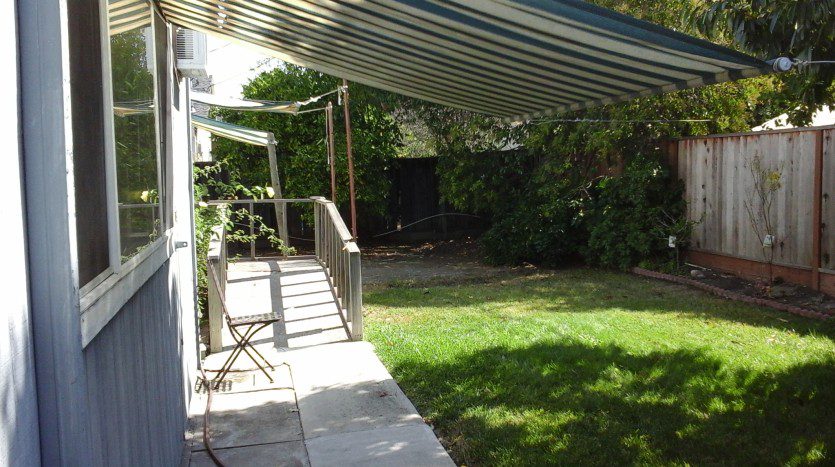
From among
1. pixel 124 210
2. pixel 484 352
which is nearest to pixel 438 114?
pixel 484 352

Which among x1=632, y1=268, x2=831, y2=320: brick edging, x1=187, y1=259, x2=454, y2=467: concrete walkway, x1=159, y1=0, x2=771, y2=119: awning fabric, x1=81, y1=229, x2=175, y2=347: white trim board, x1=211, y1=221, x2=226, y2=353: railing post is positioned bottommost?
x1=187, y1=259, x2=454, y2=467: concrete walkway

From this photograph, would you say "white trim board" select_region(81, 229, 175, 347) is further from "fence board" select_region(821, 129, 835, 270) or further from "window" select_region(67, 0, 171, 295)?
"fence board" select_region(821, 129, 835, 270)

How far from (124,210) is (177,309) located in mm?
2337

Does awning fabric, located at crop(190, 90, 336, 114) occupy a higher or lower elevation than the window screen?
higher

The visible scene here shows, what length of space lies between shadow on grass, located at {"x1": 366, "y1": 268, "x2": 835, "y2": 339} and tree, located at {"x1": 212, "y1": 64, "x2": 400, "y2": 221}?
552cm

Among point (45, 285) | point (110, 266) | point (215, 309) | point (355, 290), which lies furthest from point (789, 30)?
point (45, 285)

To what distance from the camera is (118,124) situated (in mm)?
2908

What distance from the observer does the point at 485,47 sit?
4.35 meters

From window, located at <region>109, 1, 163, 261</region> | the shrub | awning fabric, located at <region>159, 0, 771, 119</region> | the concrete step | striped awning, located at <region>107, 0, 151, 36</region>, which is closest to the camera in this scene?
window, located at <region>109, 1, 163, 261</region>

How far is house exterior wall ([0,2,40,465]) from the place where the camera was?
64.2 inches

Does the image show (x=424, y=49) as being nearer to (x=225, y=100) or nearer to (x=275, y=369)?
(x=275, y=369)

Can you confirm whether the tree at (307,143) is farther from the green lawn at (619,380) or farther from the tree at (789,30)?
the tree at (789,30)

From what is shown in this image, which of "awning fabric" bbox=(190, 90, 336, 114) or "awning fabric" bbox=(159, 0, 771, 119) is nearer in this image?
"awning fabric" bbox=(159, 0, 771, 119)

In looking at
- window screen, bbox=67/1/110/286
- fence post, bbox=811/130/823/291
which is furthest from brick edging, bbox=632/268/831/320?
window screen, bbox=67/1/110/286
